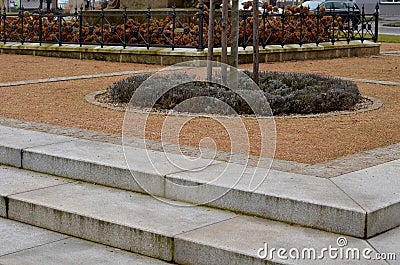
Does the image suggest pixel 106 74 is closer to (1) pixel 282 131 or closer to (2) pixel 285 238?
(1) pixel 282 131

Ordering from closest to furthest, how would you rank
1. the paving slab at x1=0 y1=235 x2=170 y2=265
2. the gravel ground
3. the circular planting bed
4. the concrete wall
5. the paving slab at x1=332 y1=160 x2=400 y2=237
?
1. the paving slab at x1=332 y1=160 x2=400 y2=237
2. the paving slab at x1=0 y1=235 x2=170 y2=265
3. the gravel ground
4. the circular planting bed
5. the concrete wall

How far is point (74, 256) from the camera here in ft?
19.0

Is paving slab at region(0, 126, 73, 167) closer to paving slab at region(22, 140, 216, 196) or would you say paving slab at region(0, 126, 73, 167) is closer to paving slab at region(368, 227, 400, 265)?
paving slab at region(22, 140, 216, 196)

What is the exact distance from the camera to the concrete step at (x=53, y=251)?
568cm

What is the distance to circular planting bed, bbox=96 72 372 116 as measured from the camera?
10242mm

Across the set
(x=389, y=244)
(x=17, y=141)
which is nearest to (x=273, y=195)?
(x=389, y=244)

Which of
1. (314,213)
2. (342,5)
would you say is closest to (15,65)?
(314,213)

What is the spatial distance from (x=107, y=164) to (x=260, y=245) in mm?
1994

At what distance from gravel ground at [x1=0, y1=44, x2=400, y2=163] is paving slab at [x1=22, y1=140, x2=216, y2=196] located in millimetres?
855

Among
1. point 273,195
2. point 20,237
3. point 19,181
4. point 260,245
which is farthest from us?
point 19,181

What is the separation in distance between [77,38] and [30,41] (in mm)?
1421

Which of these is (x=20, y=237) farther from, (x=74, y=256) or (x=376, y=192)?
(x=376, y=192)

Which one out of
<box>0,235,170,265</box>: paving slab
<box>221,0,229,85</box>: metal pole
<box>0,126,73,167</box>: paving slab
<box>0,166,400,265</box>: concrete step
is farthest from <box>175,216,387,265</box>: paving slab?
<box>221,0,229,85</box>: metal pole

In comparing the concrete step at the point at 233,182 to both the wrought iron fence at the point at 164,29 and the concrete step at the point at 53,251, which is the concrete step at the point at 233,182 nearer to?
the concrete step at the point at 53,251
